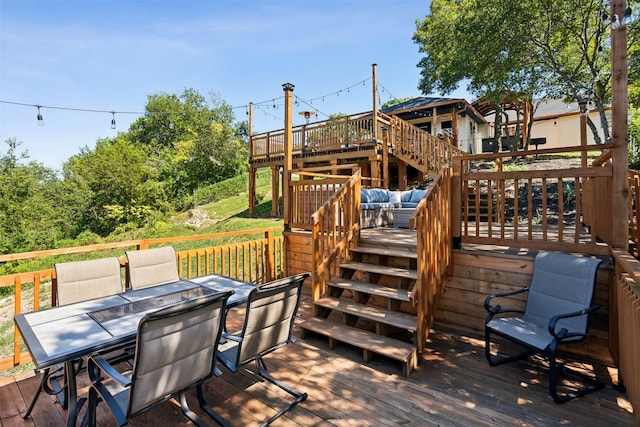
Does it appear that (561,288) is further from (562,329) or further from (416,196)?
(416,196)

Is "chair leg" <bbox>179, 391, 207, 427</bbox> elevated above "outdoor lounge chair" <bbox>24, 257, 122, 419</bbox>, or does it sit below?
below

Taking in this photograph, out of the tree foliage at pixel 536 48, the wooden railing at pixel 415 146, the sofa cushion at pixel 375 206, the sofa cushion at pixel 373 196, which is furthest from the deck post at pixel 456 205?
the wooden railing at pixel 415 146

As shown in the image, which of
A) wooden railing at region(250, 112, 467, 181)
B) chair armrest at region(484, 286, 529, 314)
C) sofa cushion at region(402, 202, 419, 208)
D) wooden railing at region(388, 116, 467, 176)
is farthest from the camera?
wooden railing at region(388, 116, 467, 176)

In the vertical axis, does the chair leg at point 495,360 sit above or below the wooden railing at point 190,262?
below

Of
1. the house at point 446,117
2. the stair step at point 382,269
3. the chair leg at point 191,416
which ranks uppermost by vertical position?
the house at point 446,117

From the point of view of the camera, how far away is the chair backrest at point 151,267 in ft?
10.8

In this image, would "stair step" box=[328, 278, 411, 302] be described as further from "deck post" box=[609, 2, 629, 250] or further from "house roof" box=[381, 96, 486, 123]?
"house roof" box=[381, 96, 486, 123]

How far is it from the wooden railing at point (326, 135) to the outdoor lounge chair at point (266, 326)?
315 inches

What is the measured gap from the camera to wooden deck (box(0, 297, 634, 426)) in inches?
89.5

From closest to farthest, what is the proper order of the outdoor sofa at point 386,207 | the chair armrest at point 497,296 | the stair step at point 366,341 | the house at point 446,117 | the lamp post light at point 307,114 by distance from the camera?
the stair step at point 366,341
the chair armrest at point 497,296
the outdoor sofa at point 386,207
the house at point 446,117
the lamp post light at point 307,114

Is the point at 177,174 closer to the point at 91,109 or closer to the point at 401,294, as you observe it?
the point at 91,109

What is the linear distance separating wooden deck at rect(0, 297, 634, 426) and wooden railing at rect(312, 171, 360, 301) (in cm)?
107

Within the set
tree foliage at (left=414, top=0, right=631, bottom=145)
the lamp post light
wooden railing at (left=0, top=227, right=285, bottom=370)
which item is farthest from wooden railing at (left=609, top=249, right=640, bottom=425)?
the lamp post light

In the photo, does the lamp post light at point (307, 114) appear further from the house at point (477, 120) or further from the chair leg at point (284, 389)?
the chair leg at point (284, 389)
